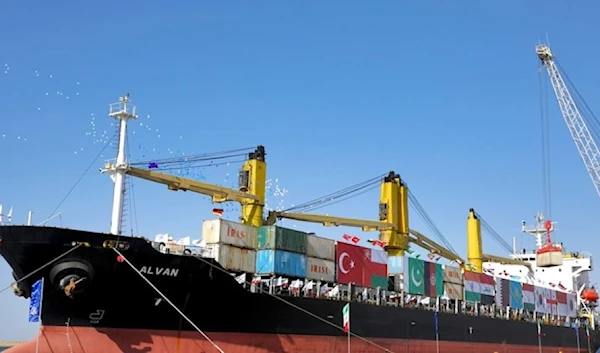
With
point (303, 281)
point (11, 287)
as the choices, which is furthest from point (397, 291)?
point (11, 287)

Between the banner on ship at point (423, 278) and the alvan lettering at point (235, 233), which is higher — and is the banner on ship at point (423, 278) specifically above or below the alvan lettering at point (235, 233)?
below

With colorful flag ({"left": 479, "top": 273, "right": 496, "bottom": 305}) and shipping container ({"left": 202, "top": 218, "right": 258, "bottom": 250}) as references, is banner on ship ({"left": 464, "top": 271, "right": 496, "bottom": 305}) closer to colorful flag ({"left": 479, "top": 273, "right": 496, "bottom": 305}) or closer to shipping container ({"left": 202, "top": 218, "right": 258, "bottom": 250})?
colorful flag ({"left": 479, "top": 273, "right": 496, "bottom": 305})

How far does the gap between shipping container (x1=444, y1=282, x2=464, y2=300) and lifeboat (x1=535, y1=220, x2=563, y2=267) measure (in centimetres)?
1684

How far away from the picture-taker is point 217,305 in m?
23.4

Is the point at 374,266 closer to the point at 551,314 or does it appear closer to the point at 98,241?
the point at 98,241

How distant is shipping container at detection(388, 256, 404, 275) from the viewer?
33.3 metres

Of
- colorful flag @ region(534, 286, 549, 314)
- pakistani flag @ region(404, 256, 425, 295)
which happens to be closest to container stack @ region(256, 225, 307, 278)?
pakistani flag @ region(404, 256, 425, 295)

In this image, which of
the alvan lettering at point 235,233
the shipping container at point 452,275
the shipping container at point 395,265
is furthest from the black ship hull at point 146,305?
the shipping container at point 452,275

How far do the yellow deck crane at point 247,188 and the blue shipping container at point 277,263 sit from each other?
379 centimetres

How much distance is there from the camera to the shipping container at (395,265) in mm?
33281

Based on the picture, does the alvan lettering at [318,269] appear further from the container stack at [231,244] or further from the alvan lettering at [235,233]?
the alvan lettering at [235,233]

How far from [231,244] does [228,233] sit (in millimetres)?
486

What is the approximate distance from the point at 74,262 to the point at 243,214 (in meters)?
11.0

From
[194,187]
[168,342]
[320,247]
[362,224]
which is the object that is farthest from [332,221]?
[168,342]
